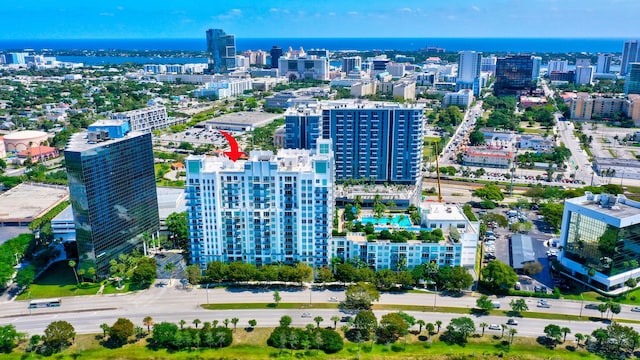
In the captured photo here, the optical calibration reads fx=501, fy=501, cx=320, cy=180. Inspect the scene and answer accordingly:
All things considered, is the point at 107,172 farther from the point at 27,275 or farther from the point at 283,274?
the point at 283,274

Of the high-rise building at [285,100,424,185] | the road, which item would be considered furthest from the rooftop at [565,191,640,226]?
the high-rise building at [285,100,424,185]

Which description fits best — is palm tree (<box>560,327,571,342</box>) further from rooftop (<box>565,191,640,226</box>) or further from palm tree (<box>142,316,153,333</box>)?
palm tree (<box>142,316,153,333</box>)

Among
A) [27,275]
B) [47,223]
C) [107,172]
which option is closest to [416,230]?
[107,172]

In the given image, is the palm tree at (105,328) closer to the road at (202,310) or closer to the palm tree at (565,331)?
the road at (202,310)

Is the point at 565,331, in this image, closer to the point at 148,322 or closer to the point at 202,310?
the point at 202,310

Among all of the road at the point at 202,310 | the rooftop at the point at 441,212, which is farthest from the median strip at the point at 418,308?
the rooftop at the point at 441,212
